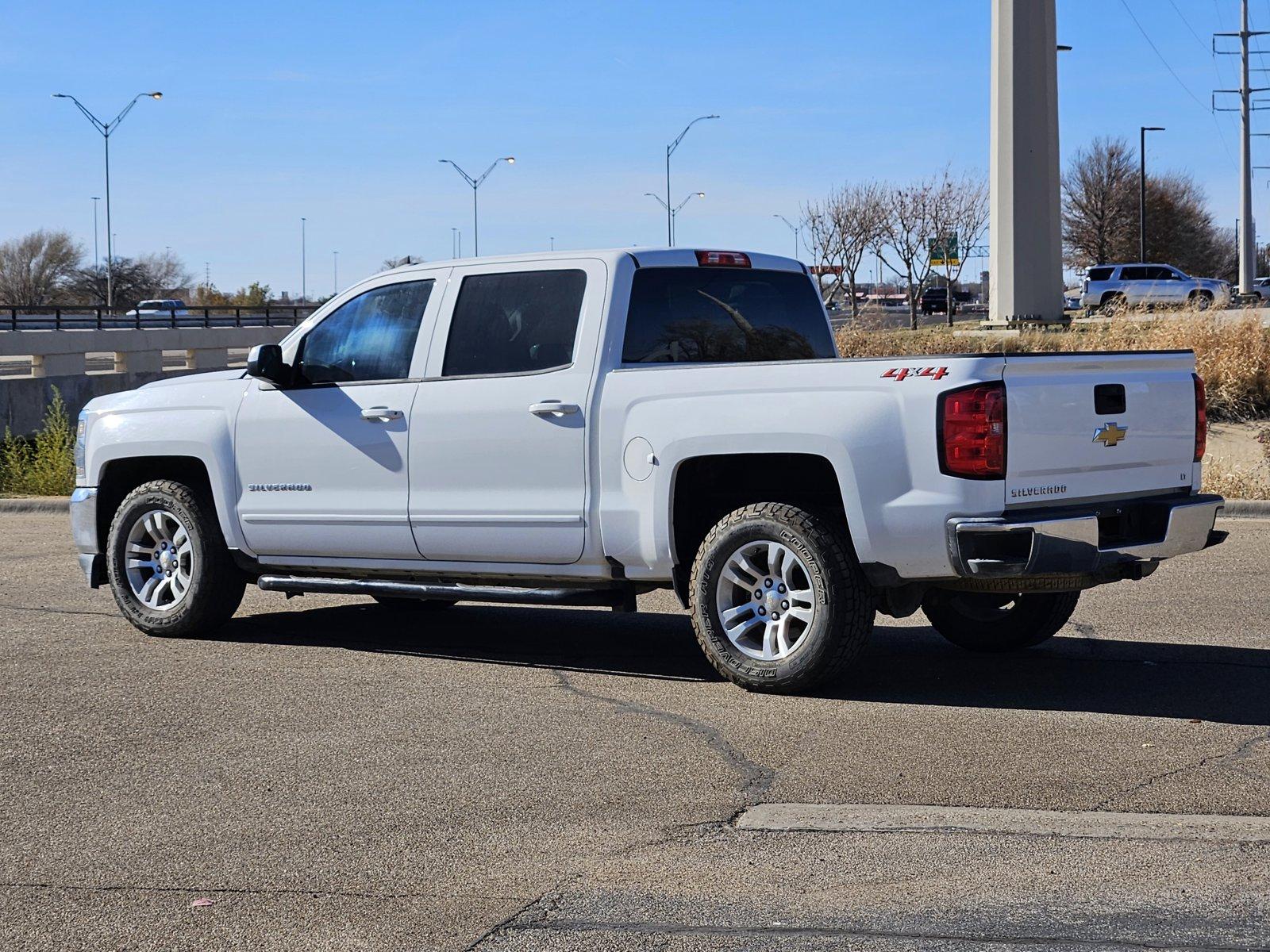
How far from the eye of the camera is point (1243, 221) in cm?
5856

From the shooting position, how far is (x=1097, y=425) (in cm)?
683

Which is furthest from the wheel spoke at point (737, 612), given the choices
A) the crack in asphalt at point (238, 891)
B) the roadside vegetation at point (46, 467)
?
the roadside vegetation at point (46, 467)

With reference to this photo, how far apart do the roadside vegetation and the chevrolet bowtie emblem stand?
1336 cm

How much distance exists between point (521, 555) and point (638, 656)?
3.10ft

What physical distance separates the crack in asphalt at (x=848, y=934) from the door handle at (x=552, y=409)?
3538 mm

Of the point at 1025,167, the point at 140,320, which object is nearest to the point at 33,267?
the point at 140,320

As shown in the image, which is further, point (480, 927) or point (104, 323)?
point (104, 323)

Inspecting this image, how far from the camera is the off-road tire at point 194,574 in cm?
879

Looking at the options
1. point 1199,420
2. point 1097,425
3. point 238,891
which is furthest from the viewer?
point 1199,420

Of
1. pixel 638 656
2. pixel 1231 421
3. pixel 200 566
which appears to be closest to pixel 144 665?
pixel 200 566

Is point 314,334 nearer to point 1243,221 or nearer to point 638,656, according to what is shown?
point 638,656

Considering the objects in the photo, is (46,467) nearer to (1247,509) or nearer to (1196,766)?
(1247,509)

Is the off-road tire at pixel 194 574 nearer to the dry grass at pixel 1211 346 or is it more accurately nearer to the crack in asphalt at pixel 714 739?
the crack in asphalt at pixel 714 739

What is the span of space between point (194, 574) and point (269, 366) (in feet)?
4.21
